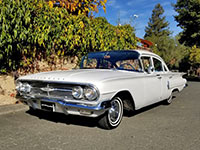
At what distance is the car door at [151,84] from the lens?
415 centimetres

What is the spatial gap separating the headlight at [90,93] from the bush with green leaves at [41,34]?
10.3 feet

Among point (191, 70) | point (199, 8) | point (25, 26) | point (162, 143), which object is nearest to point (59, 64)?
point (25, 26)

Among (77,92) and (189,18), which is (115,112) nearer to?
(77,92)

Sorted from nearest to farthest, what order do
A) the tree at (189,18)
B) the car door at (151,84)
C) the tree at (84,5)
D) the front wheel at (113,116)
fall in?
the front wheel at (113,116) → the car door at (151,84) → the tree at (84,5) → the tree at (189,18)

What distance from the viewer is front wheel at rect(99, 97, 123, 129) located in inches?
133

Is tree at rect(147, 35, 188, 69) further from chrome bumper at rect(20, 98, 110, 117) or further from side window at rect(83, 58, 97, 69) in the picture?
chrome bumper at rect(20, 98, 110, 117)

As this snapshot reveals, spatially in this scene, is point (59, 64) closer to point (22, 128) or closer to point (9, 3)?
point (9, 3)

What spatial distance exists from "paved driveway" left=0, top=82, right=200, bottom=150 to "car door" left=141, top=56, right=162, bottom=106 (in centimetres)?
43

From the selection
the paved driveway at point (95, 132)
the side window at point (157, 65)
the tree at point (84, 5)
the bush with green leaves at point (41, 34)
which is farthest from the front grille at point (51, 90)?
the tree at point (84, 5)

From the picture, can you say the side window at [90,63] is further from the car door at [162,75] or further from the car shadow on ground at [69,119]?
the car door at [162,75]

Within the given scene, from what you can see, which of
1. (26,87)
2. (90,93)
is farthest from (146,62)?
(26,87)

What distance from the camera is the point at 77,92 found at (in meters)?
3.10

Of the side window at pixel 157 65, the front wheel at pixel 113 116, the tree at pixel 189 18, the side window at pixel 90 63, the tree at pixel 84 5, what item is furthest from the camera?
the tree at pixel 189 18

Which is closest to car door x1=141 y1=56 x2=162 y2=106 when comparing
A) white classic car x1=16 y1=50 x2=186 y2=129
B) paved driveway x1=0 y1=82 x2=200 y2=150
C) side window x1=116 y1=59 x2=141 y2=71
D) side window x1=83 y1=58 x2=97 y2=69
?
white classic car x1=16 y1=50 x2=186 y2=129
